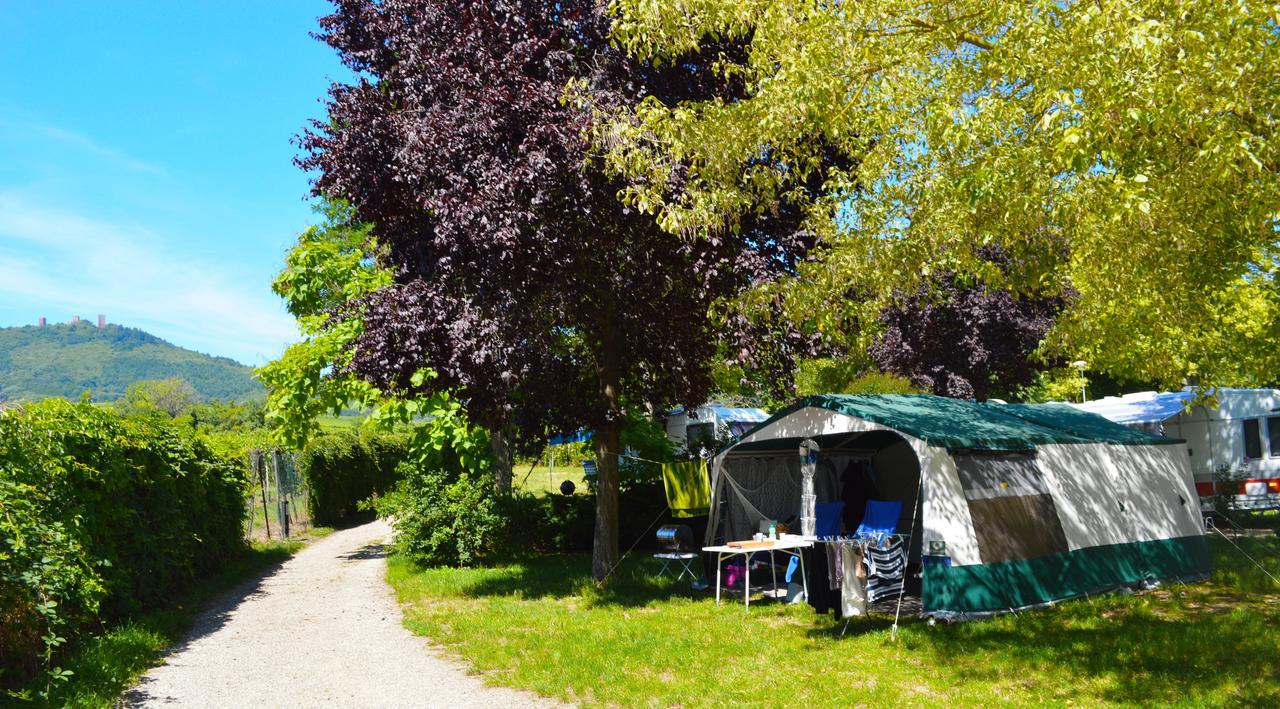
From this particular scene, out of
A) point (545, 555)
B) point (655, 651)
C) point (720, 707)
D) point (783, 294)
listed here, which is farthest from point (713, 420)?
point (720, 707)

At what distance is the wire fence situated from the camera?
17062 millimetres

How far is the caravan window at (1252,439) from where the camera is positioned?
18.2 metres

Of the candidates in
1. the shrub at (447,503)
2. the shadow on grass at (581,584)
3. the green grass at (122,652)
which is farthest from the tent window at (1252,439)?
the green grass at (122,652)

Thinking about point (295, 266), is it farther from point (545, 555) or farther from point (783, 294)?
point (783, 294)

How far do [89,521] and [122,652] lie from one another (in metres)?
1.21

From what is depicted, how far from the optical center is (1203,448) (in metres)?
18.4

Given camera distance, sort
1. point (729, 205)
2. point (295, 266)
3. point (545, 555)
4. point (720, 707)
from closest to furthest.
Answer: point (720, 707) < point (729, 205) < point (545, 555) < point (295, 266)

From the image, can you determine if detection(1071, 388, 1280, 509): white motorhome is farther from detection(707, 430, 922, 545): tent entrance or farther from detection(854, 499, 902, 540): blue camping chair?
detection(854, 499, 902, 540): blue camping chair

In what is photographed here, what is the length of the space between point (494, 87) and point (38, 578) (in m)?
6.34

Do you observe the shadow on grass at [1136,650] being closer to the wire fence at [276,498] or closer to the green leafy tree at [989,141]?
the green leafy tree at [989,141]

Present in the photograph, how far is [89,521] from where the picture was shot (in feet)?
25.5

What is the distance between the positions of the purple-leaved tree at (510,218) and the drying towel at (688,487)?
1.75 meters

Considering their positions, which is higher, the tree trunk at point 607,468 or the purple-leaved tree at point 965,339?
the purple-leaved tree at point 965,339

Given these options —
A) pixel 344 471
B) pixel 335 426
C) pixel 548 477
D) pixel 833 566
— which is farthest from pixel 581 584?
pixel 335 426
